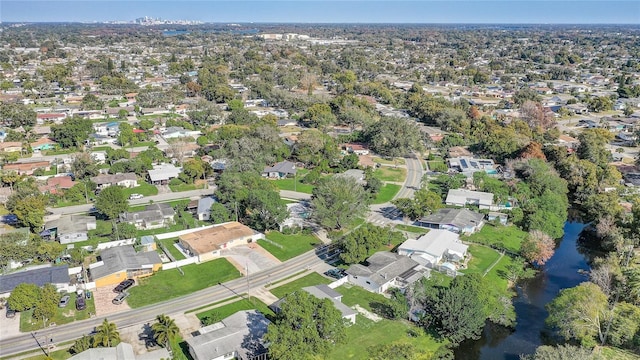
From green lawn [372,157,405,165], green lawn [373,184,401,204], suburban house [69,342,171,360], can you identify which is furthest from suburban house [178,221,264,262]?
green lawn [372,157,405,165]

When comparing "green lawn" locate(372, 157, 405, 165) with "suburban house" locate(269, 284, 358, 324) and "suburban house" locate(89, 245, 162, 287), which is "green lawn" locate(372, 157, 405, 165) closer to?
"suburban house" locate(269, 284, 358, 324)

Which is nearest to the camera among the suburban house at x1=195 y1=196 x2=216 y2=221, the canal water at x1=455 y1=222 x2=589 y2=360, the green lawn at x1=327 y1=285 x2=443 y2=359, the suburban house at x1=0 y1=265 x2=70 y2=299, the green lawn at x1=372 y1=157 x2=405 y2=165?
the green lawn at x1=327 y1=285 x2=443 y2=359

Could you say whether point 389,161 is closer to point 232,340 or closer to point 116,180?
point 116,180

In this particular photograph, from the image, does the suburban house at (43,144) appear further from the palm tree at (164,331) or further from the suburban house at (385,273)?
the suburban house at (385,273)

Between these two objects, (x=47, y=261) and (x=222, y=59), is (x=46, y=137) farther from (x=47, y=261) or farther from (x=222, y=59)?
(x=222, y=59)

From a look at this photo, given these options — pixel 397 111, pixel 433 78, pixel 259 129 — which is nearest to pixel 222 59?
pixel 433 78

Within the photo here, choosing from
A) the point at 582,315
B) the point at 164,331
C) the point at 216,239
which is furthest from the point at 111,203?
the point at 582,315

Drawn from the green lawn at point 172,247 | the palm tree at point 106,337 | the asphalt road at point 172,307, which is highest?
the palm tree at point 106,337

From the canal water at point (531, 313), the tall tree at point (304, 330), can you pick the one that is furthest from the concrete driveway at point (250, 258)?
the canal water at point (531, 313)
